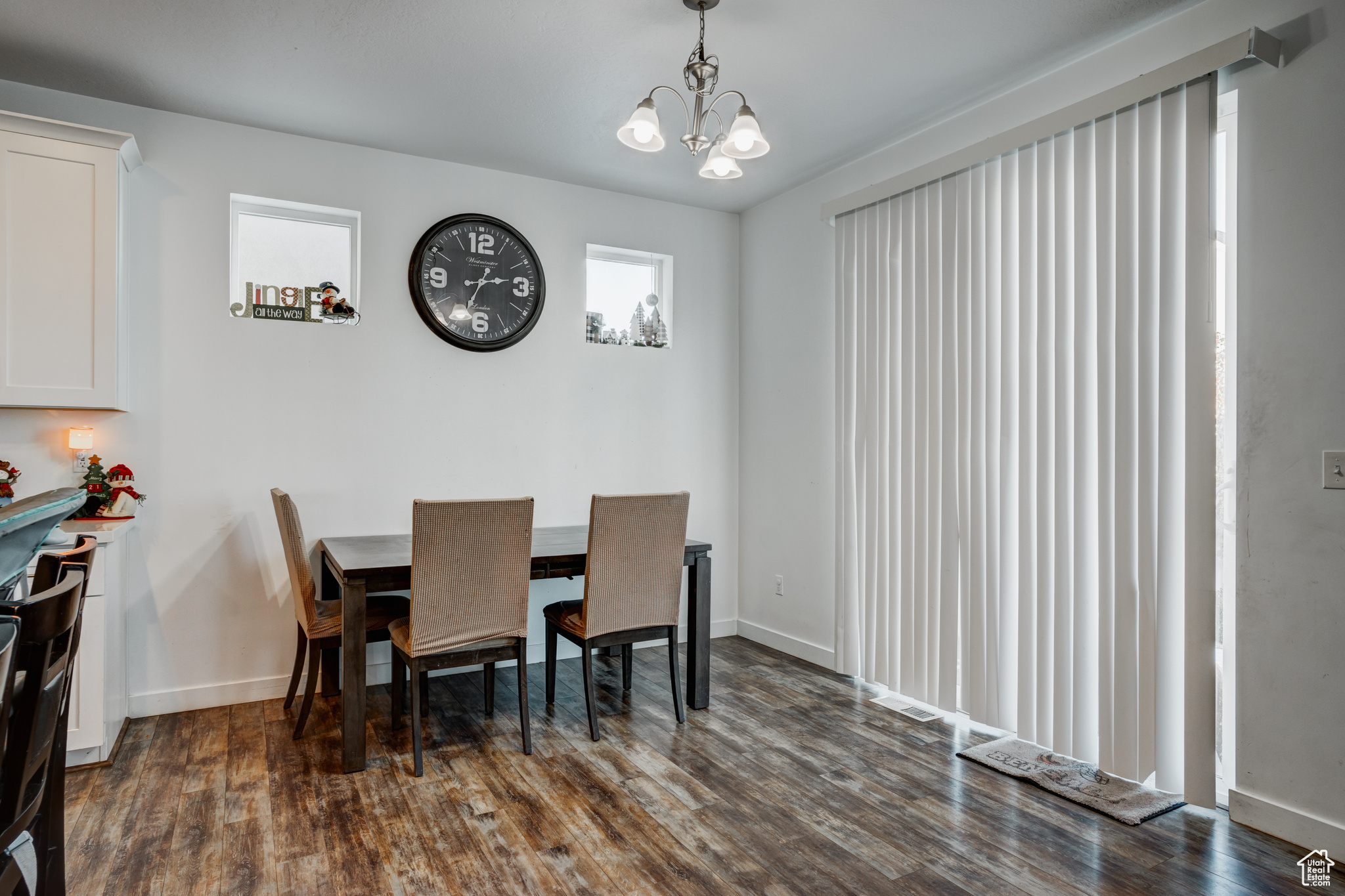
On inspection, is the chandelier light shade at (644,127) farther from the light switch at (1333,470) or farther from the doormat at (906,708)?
the doormat at (906,708)

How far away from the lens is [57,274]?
2.74 m

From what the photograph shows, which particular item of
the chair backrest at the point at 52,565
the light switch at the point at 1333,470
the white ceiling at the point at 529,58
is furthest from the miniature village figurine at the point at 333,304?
the light switch at the point at 1333,470

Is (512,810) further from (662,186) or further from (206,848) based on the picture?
(662,186)

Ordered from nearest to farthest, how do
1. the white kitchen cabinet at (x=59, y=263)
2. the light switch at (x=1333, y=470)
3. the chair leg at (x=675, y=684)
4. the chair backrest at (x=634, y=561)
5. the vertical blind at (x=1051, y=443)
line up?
the light switch at (x=1333, y=470), the vertical blind at (x=1051, y=443), the white kitchen cabinet at (x=59, y=263), the chair backrest at (x=634, y=561), the chair leg at (x=675, y=684)

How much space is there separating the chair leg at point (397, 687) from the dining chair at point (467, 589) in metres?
0.21

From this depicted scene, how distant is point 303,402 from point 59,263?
3.31 ft

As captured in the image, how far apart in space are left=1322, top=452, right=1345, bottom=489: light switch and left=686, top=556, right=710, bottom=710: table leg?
2107 millimetres

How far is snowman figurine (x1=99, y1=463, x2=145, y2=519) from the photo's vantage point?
2.93m

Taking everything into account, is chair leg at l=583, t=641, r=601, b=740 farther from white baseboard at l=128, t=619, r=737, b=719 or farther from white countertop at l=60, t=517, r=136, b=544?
white countertop at l=60, t=517, r=136, b=544

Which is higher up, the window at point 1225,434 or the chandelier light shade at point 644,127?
the chandelier light shade at point 644,127

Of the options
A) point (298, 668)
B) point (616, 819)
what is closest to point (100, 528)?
point (298, 668)

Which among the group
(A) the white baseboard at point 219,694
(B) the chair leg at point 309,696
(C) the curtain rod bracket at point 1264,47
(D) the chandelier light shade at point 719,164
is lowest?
(A) the white baseboard at point 219,694

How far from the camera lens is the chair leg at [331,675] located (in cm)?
338

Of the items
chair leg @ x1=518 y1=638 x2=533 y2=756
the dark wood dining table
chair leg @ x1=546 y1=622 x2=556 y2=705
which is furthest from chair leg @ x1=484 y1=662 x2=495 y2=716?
the dark wood dining table
